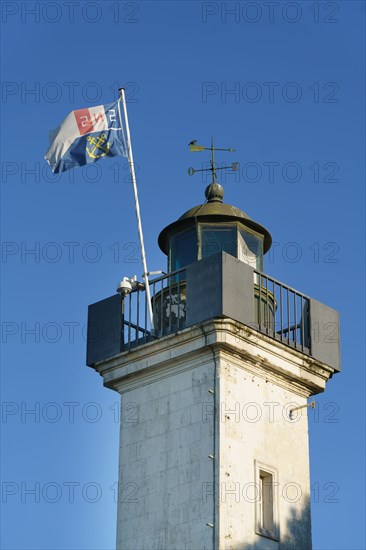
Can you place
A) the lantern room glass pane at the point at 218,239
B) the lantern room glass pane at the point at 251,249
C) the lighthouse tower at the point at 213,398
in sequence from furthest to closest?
the lantern room glass pane at the point at 251,249 < the lantern room glass pane at the point at 218,239 < the lighthouse tower at the point at 213,398

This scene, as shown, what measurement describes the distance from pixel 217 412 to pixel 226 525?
2.16m

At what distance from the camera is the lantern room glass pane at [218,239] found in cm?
2934

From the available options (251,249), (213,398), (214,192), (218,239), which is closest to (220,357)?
(213,398)

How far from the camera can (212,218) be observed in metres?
29.5

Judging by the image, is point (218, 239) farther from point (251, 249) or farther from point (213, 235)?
point (251, 249)

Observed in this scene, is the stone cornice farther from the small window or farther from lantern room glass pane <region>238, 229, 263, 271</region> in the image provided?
lantern room glass pane <region>238, 229, 263, 271</region>

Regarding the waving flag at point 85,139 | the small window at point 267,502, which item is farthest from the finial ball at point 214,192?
the small window at point 267,502

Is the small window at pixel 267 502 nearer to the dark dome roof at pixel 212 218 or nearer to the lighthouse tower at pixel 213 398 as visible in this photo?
the lighthouse tower at pixel 213 398

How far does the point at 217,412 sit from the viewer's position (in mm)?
26516

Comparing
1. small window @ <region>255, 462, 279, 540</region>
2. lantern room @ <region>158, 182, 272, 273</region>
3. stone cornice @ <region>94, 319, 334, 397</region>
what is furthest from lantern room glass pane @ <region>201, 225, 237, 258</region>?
small window @ <region>255, 462, 279, 540</region>

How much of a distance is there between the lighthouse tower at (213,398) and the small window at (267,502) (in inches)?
0.9

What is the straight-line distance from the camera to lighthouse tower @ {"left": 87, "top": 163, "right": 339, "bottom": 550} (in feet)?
86.0

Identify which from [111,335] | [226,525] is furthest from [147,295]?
[226,525]

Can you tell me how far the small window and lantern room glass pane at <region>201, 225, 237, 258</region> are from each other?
4.77 metres
